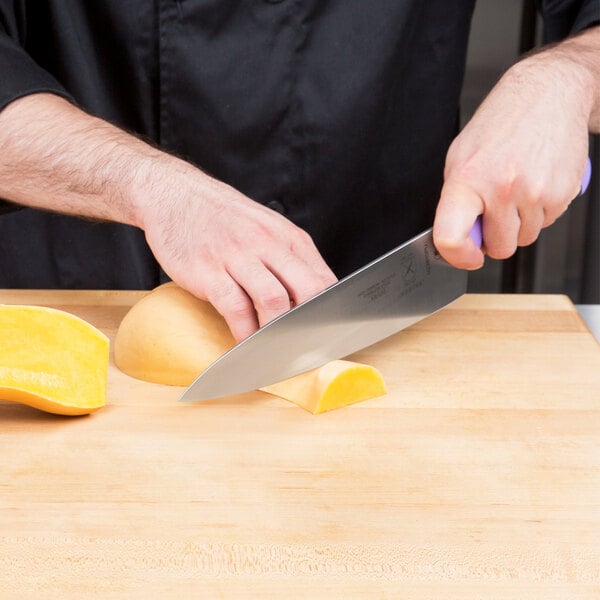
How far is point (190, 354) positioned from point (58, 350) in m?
0.16

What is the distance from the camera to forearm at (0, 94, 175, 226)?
127 centimetres

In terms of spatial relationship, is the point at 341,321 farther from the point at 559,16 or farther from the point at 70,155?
the point at 559,16

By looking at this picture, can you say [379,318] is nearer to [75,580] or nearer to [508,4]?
[75,580]

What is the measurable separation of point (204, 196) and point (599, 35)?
2.46 ft

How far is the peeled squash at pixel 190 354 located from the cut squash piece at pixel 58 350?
0.24ft

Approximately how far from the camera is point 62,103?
1.32 meters

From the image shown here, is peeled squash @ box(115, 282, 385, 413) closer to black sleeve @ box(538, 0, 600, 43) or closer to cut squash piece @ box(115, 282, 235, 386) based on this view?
cut squash piece @ box(115, 282, 235, 386)

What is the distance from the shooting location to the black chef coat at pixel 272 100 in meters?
1.54

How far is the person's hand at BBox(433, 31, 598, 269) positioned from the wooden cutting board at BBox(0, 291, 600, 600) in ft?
0.60

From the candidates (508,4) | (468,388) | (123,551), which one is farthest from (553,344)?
(508,4)

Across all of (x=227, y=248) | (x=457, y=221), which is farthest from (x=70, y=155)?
(x=457, y=221)

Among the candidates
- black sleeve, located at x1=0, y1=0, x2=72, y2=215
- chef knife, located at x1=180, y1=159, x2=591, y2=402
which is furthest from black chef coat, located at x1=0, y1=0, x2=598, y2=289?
chef knife, located at x1=180, y1=159, x2=591, y2=402

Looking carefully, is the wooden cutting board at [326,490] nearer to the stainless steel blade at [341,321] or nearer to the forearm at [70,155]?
the stainless steel blade at [341,321]

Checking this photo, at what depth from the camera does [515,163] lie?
1.20 metres
